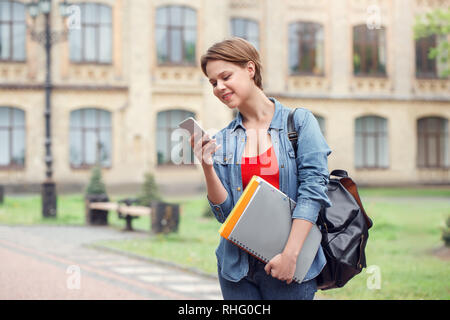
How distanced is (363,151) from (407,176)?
2330 mm

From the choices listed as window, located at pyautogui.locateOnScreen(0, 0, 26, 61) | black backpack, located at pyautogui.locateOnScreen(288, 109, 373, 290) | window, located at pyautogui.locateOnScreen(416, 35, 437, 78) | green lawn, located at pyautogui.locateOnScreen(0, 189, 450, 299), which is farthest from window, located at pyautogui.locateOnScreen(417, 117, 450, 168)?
black backpack, located at pyautogui.locateOnScreen(288, 109, 373, 290)

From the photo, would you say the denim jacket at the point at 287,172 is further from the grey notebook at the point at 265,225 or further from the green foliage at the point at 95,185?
the green foliage at the point at 95,185

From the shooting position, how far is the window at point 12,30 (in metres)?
24.2

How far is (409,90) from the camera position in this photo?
28.5 m

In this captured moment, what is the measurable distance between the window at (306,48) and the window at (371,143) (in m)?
3.17

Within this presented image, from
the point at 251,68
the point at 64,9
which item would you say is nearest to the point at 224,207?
the point at 251,68

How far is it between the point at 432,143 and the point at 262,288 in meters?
27.6

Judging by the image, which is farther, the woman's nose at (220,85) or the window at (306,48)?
the window at (306,48)

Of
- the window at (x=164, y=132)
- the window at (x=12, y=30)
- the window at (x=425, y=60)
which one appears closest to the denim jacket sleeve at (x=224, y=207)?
the window at (x=164, y=132)

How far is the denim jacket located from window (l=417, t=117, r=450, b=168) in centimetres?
2721

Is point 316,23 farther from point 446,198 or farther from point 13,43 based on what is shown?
point 13,43

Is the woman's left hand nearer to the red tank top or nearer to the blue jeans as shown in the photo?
the blue jeans

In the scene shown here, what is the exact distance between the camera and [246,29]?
2700cm

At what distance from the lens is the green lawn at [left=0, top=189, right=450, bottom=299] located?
24.4 ft
